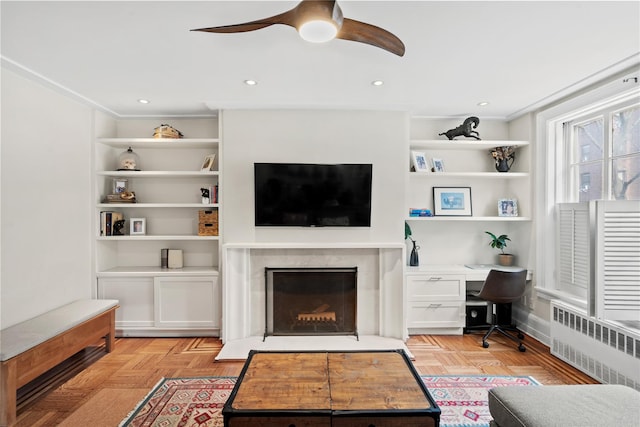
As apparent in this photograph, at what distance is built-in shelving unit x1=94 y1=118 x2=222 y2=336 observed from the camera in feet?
11.9

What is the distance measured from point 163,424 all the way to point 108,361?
1.31 m

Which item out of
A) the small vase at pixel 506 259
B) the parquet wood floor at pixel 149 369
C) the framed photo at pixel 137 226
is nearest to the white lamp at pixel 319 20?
the parquet wood floor at pixel 149 369

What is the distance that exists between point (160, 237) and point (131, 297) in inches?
28.1

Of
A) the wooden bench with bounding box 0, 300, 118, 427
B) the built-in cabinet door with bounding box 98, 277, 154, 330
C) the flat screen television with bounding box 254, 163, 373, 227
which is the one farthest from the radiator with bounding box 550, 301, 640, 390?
the wooden bench with bounding box 0, 300, 118, 427

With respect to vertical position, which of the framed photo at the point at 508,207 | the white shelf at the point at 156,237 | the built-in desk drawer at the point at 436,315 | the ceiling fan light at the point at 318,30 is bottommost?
the built-in desk drawer at the point at 436,315

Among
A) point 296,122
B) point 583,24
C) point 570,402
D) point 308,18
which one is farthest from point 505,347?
Result: point 308,18

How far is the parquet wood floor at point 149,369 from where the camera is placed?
236cm

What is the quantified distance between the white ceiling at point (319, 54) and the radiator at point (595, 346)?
6.50ft

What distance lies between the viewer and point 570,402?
1610mm

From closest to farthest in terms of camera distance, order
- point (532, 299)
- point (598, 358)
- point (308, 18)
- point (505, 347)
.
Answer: point (308, 18) → point (598, 358) → point (505, 347) → point (532, 299)

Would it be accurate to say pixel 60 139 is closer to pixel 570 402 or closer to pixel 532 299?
pixel 570 402

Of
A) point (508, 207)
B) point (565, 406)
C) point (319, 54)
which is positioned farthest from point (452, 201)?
point (565, 406)

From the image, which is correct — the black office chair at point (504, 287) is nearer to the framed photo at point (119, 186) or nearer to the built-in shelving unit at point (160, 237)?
the built-in shelving unit at point (160, 237)

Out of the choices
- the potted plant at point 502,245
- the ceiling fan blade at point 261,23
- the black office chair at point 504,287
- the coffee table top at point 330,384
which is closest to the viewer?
the ceiling fan blade at point 261,23
